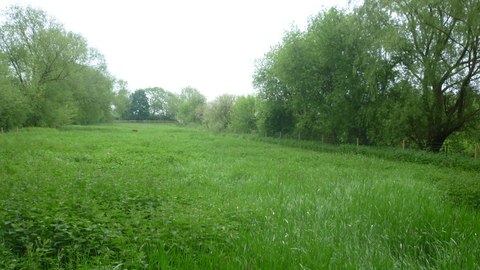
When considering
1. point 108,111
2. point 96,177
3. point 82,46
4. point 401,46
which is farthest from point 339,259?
point 108,111

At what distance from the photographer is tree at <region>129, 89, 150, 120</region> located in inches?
4704

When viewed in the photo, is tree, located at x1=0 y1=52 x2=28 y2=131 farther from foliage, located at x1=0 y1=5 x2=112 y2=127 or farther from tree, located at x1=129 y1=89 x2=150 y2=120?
tree, located at x1=129 y1=89 x2=150 y2=120

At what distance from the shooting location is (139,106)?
4747 inches

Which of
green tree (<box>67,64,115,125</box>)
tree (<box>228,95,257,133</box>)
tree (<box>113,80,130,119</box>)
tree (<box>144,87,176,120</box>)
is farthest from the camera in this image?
tree (<box>144,87,176,120</box>)

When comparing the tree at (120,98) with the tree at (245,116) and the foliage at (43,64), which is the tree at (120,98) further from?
the tree at (245,116)

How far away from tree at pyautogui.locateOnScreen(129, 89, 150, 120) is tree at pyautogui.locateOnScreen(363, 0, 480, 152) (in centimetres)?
11632

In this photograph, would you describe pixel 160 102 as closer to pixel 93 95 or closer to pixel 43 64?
pixel 93 95

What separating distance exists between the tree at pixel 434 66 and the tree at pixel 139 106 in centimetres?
11632

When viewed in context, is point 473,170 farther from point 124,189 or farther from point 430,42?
point 124,189

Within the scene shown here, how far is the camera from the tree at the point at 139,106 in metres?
119

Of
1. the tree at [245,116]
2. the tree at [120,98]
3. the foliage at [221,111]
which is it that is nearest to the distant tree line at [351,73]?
the tree at [245,116]

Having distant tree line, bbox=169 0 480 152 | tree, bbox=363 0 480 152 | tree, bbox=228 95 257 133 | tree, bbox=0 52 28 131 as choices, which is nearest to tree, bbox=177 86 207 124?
tree, bbox=228 95 257 133

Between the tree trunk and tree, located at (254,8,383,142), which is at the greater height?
tree, located at (254,8,383,142)

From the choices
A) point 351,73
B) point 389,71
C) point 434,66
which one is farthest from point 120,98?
point 434,66
